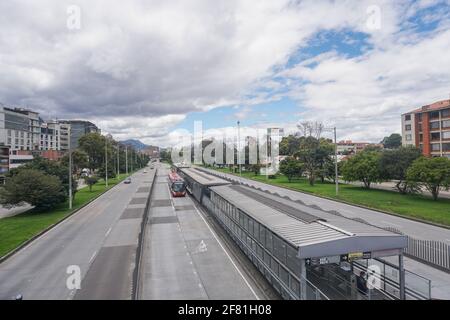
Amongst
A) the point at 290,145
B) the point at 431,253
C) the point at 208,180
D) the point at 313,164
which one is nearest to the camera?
the point at 431,253

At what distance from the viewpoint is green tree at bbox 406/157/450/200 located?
3109cm

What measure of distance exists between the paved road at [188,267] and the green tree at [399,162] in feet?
87.0

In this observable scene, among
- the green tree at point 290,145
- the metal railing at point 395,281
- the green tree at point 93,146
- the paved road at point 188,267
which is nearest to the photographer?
the metal railing at point 395,281

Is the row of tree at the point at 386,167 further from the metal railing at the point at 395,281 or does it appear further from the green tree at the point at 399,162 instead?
the metal railing at the point at 395,281

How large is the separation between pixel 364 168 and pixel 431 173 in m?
12.5

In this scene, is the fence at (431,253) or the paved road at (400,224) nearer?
the fence at (431,253)

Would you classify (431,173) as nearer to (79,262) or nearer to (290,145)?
(79,262)

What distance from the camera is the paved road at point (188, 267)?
12.6 metres

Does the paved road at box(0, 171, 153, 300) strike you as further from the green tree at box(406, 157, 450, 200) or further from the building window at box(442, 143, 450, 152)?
the building window at box(442, 143, 450, 152)

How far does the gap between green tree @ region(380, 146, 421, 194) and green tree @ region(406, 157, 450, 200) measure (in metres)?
4.41

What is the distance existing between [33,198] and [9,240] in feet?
29.9

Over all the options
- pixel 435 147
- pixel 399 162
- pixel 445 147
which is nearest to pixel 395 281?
pixel 399 162

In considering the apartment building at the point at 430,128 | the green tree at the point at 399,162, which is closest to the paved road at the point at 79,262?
the green tree at the point at 399,162

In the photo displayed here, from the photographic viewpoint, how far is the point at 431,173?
31438mm
